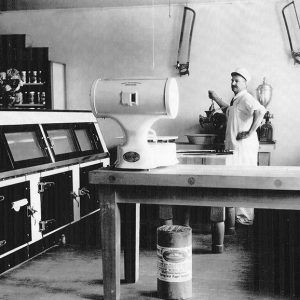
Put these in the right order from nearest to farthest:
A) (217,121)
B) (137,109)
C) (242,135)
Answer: (137,109) → (242,135) → (217,121)

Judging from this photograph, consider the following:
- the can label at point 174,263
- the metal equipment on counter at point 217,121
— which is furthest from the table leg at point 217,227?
the metal equipment on counter at point 217,121

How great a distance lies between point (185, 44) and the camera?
682cm

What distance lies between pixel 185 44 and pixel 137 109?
13.3ft

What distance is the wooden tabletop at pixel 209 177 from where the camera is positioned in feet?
8.77

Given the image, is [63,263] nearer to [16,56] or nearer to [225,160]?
[225,160]

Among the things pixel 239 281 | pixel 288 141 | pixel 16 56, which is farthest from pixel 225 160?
pixel 16 56

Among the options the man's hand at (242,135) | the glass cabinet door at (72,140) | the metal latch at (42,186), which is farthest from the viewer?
the man's hand at (242,135)

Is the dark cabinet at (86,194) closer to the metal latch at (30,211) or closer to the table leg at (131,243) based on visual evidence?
the metal latch at (30,211)

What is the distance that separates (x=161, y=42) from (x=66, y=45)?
1397 millimetres

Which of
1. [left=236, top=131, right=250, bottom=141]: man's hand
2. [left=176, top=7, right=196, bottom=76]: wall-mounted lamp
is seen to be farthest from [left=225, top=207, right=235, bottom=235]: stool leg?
[left=176, top=7, right=196, bottom=76]: wall-mounted lamp

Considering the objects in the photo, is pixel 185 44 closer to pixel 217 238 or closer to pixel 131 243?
pixel 217 238

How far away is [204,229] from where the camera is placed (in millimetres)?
5066

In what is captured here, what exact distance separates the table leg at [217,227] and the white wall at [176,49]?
9.01 ft

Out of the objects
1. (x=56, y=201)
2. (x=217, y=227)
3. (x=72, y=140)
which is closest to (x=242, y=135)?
(x=217, y=227)
